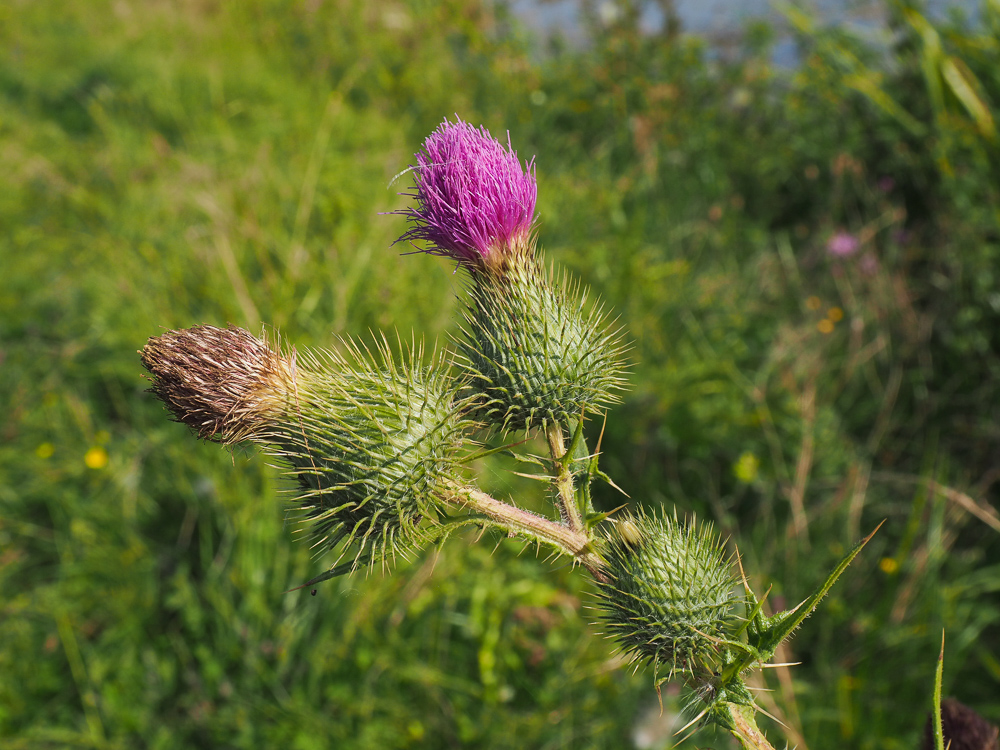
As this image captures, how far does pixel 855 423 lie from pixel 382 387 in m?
3.32

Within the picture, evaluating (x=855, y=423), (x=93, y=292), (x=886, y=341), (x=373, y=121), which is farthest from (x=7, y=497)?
(x=886, y=341)

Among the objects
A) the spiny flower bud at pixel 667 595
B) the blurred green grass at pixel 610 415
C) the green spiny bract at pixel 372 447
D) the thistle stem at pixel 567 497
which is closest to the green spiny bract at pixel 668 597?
the spiny flower bud at pixel 667 595

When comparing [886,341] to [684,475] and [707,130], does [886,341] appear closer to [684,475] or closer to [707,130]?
[684,475]

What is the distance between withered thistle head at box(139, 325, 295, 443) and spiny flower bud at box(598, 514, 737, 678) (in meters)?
0.87

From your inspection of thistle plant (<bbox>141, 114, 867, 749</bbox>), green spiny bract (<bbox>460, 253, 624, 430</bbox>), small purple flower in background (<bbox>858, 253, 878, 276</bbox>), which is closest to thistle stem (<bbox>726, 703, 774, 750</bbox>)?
thistle plant (<bbox>141, 114, 867, 749</bbox>)

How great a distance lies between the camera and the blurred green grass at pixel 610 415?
9.82 feet

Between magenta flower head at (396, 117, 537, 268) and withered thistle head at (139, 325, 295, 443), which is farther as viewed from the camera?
magenta flower head at (396, 117, 537, 268)

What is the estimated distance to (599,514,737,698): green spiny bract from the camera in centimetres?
135

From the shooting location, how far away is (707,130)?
18.7ft

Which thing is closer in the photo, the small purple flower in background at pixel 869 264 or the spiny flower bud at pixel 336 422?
the spiny flower bud at pixel 336 422

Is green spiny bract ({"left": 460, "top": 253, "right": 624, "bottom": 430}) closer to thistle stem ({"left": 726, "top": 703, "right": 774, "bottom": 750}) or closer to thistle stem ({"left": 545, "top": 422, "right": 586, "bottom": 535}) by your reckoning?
thistle stem ({"left": 545, "top": 422, "right": 586, "bottom": 535})

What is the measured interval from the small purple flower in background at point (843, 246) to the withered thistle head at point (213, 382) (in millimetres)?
3992

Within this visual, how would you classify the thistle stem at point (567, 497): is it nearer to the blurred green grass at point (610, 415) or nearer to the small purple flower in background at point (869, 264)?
the blurred green grass at point (610, 415)

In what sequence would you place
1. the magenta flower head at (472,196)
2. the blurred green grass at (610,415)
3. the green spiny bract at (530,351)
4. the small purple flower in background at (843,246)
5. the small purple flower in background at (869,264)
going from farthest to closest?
the small purple flower in background at (843,246), the small purple flower in background at (869,264), the blurred green grass at (610,415), the magenta flower head at (472,196), the green spiny bract at (530,351)
